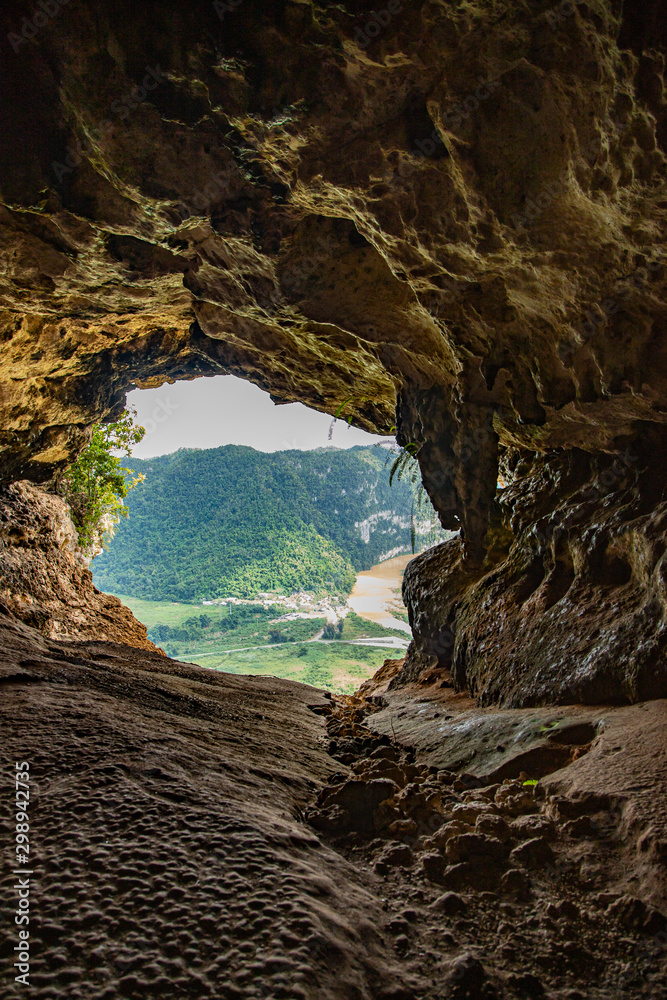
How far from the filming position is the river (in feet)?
94.3

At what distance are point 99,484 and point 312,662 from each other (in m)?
15.0

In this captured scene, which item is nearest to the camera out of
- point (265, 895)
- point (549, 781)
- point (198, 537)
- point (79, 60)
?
point (265, 895)

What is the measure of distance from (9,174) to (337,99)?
2803 millimetres

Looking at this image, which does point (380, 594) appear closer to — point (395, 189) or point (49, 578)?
point (49, 578)

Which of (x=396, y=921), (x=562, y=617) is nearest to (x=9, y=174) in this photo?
(x=396, y=921)

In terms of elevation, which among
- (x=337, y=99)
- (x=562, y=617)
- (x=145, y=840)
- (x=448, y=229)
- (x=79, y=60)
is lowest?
(x=145, y=840)

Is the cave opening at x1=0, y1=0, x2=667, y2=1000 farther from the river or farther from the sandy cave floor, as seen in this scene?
the river

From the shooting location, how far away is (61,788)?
5.42ft

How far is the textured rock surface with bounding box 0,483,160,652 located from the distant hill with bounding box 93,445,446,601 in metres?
23.7

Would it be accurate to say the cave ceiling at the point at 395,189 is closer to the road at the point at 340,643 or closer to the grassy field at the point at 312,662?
the grassy field at the point at 312,662

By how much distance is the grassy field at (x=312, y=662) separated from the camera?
20531 millimetres

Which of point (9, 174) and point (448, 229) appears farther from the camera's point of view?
point (9, 174)

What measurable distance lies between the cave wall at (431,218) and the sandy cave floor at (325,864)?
3.93 feet

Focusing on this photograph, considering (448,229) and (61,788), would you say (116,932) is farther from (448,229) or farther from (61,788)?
(448,229)
